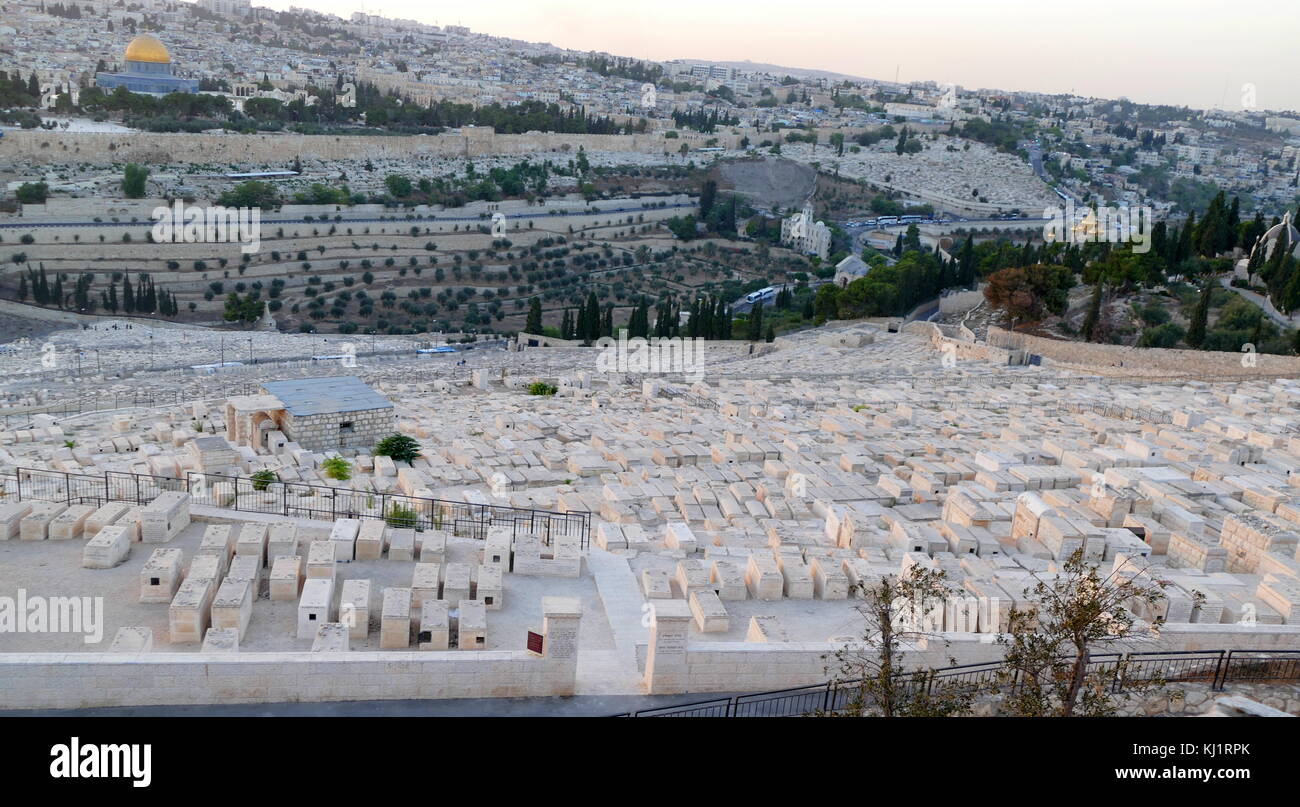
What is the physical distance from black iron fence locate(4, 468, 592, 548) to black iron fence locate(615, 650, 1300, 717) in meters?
2.95

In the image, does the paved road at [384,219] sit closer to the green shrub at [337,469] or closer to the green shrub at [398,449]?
the green shrub at [398,449]

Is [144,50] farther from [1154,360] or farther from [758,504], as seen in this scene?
[758,504]

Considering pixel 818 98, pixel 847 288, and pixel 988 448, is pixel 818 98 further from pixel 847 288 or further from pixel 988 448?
pixel 988 448

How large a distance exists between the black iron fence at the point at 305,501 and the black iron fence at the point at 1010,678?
2.95 metres

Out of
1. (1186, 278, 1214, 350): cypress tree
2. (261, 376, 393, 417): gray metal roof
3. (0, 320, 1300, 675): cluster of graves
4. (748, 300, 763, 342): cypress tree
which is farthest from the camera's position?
(748, 300, 763, 342): cypress tree

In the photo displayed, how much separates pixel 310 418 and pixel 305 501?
2.77m

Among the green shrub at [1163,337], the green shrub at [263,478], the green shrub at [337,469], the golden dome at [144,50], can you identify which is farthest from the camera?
the golden dome at [144,50]

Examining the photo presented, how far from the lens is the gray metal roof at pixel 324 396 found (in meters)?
12.6

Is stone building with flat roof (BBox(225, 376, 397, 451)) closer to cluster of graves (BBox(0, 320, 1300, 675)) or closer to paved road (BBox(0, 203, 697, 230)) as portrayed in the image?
cluster of graves (BBox(0, 320, 1300, 675))

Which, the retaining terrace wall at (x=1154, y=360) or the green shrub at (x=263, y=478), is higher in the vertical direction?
the retaining terrace wall at (x=1154, y=360)

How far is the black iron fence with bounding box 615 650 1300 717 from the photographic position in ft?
→ 18.9

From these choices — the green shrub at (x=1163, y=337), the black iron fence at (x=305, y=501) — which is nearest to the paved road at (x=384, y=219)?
the black iron fence at (x=305, y=501)

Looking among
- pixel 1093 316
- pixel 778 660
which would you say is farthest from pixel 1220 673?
pixel 1093 316

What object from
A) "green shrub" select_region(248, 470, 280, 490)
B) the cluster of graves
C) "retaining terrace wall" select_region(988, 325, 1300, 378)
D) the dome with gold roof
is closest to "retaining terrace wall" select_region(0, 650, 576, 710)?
the cluster of graves
